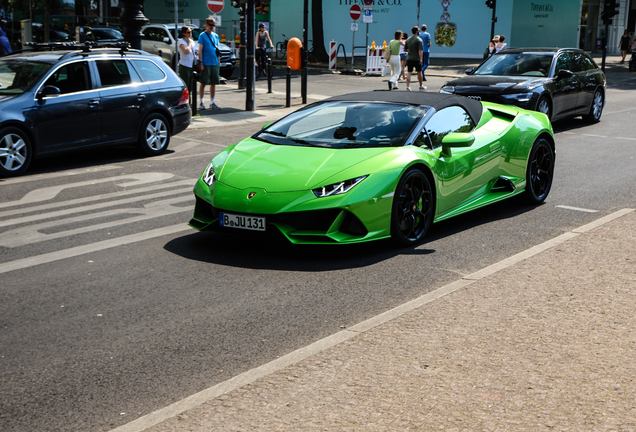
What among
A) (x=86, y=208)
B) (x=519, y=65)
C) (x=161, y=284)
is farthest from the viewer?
(x=519, y=65)

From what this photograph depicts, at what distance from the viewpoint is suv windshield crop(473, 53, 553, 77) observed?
15.3 m

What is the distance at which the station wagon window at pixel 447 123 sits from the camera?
704 cm

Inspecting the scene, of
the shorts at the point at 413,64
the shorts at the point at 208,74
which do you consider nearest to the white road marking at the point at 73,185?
the shorts at the point at 208,74

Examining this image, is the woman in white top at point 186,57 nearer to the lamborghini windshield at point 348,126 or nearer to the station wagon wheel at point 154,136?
the station wagon wheel at point 154,136

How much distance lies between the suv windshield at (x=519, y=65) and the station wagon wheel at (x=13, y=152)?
A: 9.30m

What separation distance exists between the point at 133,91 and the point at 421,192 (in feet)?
21.3

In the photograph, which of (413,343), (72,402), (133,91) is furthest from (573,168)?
(72,402)

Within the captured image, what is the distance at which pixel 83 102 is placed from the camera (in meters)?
10.9

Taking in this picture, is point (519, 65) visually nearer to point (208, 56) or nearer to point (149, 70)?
point (208, 56)

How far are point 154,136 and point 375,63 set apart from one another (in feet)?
66.6

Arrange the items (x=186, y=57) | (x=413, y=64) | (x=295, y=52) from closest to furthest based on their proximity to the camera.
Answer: (x=186, y=57) → (x=295, y=52) → (x=413, y=64)

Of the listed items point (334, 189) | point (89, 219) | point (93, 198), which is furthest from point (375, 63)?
point (334, 189)

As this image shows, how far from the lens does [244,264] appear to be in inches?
240

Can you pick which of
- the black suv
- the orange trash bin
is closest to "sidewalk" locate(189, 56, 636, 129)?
the orange trash bin
